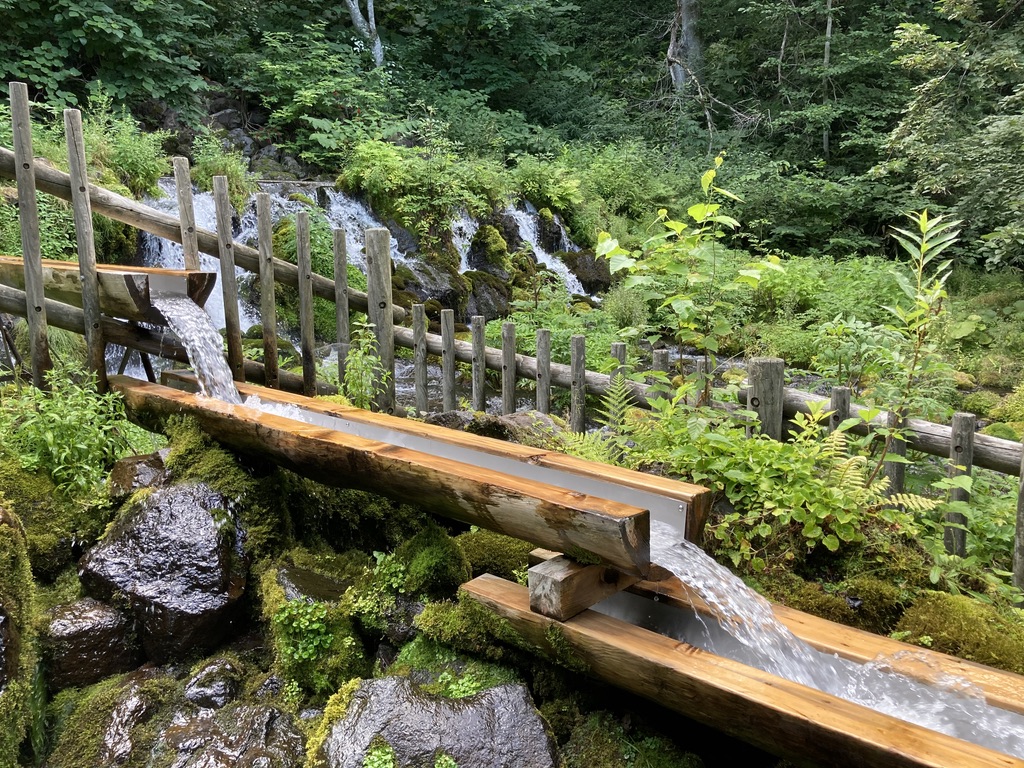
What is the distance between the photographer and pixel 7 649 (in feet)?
9.68

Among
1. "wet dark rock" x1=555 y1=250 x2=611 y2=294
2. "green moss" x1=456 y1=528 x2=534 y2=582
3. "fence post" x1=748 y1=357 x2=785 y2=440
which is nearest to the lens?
"green moss" x1=456 y1=528 x2=534 y2=582

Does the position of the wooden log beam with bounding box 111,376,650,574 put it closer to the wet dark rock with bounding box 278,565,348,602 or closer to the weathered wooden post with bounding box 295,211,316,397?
the wet dark rock with bounding box 278,565,348,602

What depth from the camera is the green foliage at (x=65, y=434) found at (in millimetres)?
4219

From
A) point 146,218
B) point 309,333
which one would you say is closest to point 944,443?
point 309,333

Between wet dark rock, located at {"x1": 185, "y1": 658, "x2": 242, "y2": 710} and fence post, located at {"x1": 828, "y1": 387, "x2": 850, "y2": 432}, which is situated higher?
fence post, located at {"x1": 828, "y1": 387, "x2": 850, "y2": 432}

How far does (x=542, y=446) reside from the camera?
14.6 ft

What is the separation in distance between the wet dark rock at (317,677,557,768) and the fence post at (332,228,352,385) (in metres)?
3.34

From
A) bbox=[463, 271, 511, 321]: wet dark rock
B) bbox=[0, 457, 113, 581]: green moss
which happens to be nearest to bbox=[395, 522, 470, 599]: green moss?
bbox=[0, 457, 113, 581]: green moss

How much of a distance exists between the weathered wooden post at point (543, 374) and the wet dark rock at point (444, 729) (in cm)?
305

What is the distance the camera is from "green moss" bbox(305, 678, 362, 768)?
273 cm

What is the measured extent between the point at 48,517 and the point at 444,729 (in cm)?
266

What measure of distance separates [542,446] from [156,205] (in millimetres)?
7331

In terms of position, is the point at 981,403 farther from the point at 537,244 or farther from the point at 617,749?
the point at 617,749

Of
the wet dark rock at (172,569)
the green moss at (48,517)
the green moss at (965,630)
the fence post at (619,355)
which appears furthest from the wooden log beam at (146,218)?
the green moss at (965,630)
